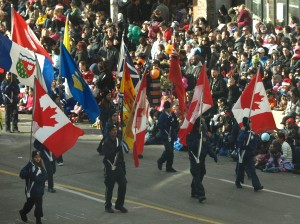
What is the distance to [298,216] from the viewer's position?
25297mm

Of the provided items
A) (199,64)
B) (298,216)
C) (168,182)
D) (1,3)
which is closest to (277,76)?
(199,64)

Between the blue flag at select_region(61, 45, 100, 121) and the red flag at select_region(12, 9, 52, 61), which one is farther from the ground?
the red flag at select_region(12, 9, 52, 61)

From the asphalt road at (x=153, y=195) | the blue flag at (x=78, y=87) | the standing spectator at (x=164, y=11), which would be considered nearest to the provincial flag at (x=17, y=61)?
the blue flag at (x=78, y=87)

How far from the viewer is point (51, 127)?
2491 cm

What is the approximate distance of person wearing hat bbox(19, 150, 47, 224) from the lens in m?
24.5

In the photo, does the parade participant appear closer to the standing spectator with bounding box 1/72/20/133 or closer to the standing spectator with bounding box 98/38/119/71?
the standing spectator with bounding box 1/72/20/133

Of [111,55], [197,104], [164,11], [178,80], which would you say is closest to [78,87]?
[178,80]

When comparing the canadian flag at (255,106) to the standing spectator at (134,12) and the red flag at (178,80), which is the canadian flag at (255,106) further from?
the standing spectator at (134,12)

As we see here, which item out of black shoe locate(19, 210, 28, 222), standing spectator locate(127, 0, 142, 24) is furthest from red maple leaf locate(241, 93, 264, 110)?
standing spectator locate(127, 0, 142, 24)

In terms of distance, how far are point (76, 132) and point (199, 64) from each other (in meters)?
10.0

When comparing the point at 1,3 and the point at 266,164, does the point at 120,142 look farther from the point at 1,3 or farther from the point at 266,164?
the point at 1,3

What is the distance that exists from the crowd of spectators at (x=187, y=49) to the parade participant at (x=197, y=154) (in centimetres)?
203

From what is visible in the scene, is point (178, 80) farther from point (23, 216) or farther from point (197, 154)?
point (23, 216)

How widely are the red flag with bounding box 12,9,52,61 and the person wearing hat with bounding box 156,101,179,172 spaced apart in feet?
10.8
